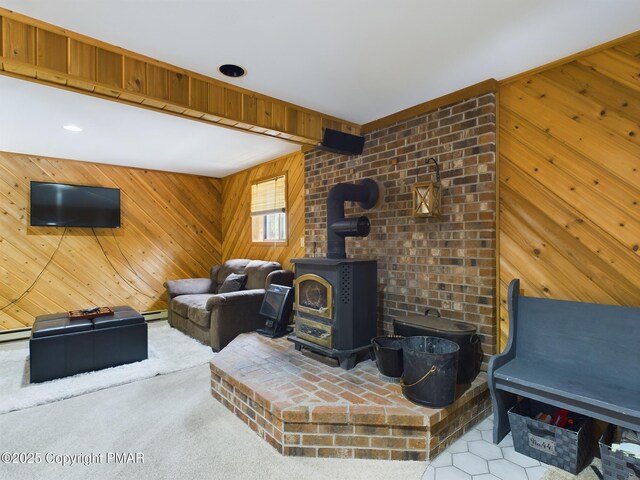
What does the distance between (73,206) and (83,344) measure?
250 cm

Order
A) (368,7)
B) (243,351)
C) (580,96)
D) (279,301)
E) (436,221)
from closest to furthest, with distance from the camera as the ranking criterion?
(368,7), (580,96), (436,221), (243,351), (279,301)

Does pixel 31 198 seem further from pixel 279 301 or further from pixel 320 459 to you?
pixel 320 459

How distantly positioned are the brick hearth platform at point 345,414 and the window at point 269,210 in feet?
8.46

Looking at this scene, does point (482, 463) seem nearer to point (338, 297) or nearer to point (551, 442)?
point (551, 442)

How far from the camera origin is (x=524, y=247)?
2.37 metres

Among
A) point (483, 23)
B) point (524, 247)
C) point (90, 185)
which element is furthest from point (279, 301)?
point (90, 185)

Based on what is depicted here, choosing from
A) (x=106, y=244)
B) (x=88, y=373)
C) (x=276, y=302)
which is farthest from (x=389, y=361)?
(x=106, y=244)

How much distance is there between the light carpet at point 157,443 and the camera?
1873 millimetres

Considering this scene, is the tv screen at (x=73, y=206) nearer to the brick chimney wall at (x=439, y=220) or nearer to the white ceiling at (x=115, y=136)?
the white ceiling at (x=115, y=136)

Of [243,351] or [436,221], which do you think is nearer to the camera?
[436,221]

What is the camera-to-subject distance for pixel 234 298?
12.5ft

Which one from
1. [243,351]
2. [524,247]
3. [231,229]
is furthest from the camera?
[231,229]

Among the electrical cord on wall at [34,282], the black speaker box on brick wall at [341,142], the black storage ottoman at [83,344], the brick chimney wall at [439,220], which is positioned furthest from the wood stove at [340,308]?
the electrical cord on wall at [34,282]

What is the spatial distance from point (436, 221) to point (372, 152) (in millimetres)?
1007
